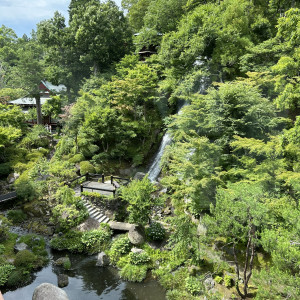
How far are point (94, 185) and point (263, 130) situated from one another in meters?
12.5

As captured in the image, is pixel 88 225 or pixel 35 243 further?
pixel 88 225

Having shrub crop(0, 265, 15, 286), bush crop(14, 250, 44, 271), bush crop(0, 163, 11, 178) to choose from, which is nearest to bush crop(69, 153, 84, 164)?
bush crop(0, 163, 11, 178)

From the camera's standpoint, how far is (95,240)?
14.0 m

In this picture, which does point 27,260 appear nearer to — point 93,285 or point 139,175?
point 93,285

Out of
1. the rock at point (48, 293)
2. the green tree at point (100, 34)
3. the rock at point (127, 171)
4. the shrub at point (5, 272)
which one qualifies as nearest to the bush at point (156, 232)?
the rock at point (48, 293)

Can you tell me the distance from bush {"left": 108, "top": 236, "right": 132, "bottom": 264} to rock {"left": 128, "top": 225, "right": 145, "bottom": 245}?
0.94 feet

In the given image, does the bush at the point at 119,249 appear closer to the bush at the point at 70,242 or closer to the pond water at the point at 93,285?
the pond water at the point at 93,285

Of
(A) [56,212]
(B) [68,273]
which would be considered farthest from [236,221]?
(A) [56,212]

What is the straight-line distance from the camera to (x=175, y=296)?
1054cm

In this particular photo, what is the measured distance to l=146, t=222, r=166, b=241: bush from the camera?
13.8 metres

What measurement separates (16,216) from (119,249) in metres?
8.30

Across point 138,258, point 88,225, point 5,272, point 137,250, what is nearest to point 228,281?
point 138,258

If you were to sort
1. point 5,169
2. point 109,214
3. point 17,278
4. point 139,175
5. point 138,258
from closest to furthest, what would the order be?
point 17,278, point 138,258, point 109,214, point 139,175, point 5,169

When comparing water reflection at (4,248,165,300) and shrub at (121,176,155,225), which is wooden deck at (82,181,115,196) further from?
water reflection at (4,248,165,300)
